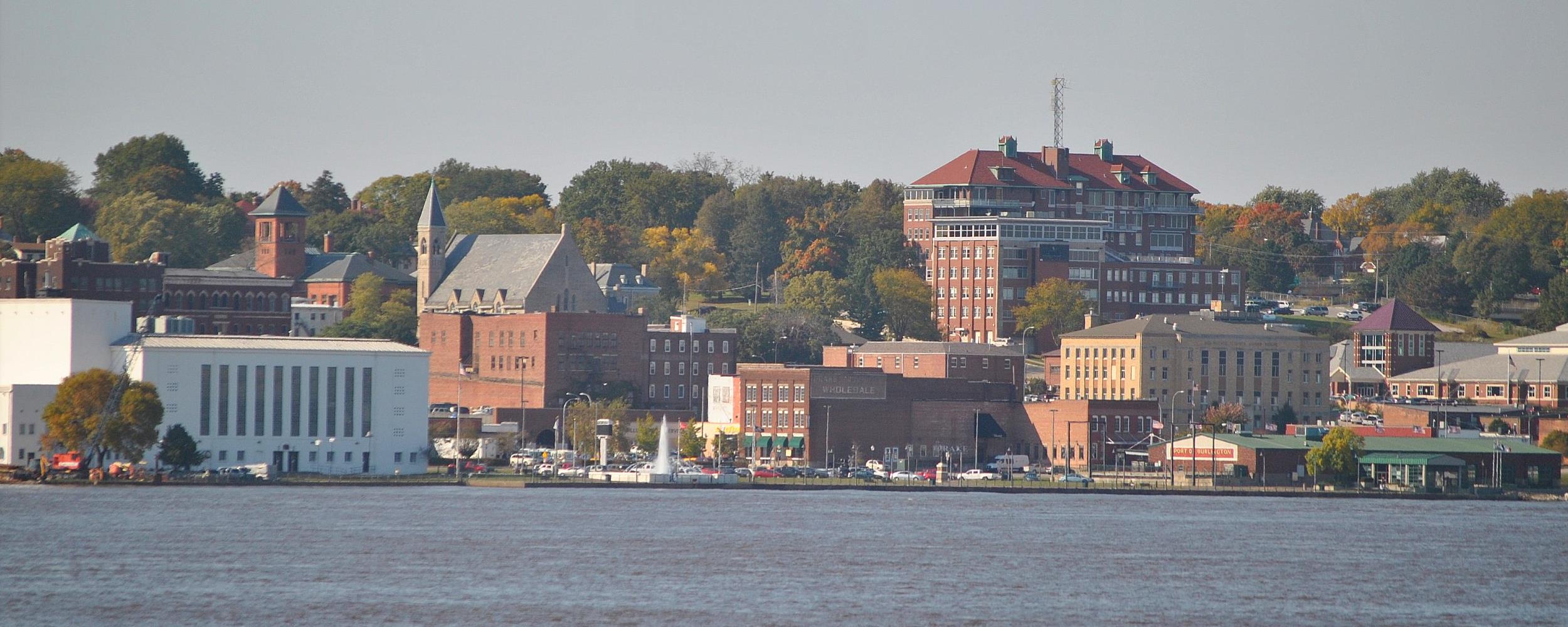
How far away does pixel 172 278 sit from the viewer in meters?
162

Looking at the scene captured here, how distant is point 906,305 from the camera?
7215 inches

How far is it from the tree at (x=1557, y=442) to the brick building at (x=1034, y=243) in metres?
44.9

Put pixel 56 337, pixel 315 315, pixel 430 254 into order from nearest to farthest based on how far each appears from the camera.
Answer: pixel 56 337
pixel 430 254
pixel 315 315

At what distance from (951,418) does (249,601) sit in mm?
76985

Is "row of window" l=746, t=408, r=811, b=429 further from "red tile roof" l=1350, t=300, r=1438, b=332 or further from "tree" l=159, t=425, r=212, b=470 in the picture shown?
"red tile roof" l=1350, t=300, r=1438, b=332

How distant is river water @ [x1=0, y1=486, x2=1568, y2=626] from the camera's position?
72.1m

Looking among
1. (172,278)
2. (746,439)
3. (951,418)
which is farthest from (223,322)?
(951,418)

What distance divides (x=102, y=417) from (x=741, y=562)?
138ft

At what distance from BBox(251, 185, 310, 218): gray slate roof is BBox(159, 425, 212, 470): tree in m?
59.0

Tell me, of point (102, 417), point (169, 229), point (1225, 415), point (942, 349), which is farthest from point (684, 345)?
point (102, 417)

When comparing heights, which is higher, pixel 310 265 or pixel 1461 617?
pixel 310 265

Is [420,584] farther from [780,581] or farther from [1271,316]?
[1271,316]

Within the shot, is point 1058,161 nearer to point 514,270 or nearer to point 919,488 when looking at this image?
point 514,270

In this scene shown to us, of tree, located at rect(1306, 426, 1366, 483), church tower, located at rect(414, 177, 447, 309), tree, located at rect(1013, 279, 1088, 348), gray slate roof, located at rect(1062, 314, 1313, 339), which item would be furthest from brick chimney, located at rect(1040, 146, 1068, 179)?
tree, located at rect(1306, 426, 1366, 483)
